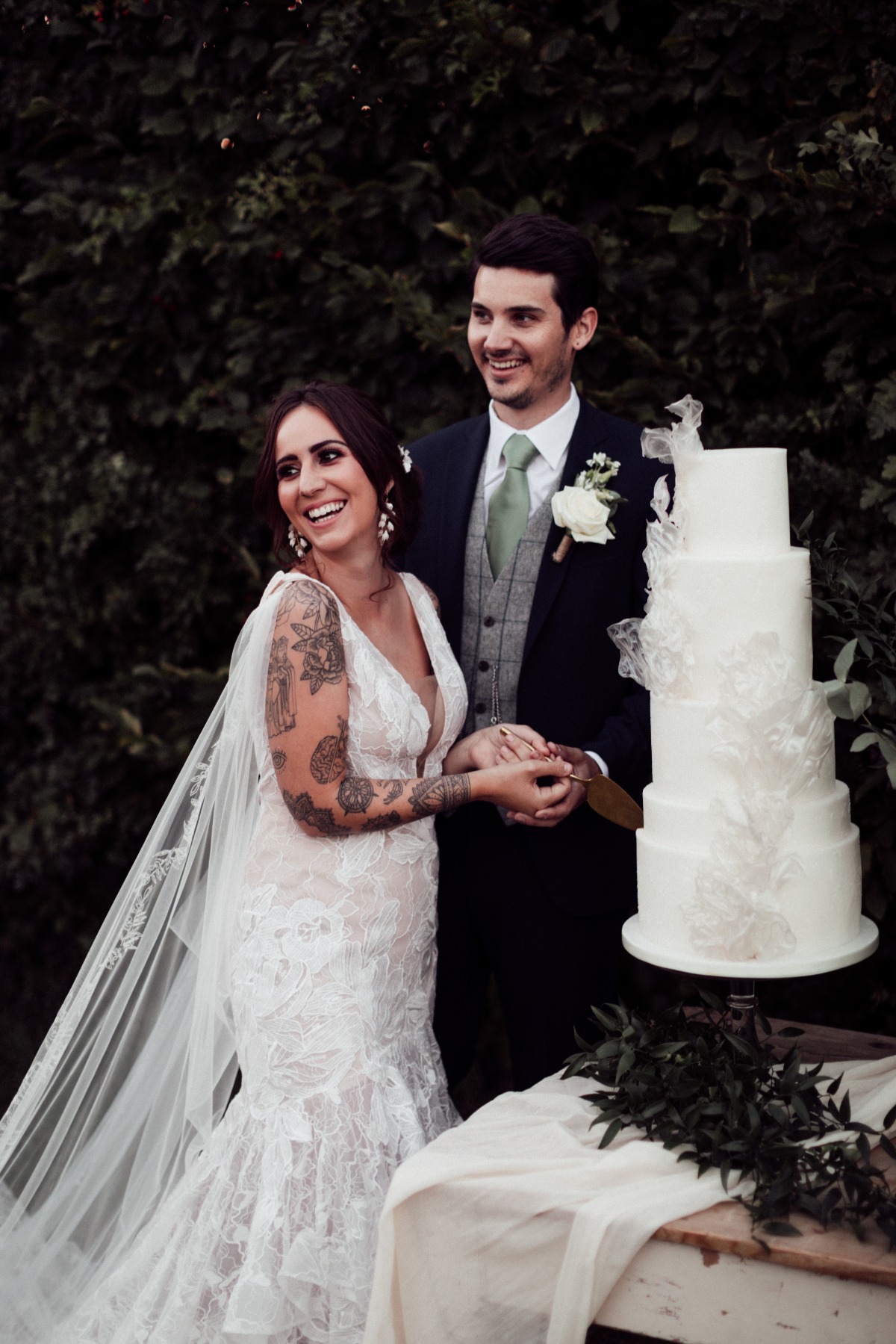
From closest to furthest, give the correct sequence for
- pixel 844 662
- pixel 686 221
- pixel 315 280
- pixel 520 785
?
1. pixel 844 662
2. pixel 520 785
3. pixel 686 221
4. pixel 315 280

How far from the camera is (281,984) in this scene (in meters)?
2.33

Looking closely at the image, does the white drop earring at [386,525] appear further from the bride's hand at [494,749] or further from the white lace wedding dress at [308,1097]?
the bride's hand at [494,749]

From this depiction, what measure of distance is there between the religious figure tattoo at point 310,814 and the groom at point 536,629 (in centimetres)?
54

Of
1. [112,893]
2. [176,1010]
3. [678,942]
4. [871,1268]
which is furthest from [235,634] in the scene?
[871,1268]

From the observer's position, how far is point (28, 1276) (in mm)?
2459

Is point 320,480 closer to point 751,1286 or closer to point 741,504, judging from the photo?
point 741,504

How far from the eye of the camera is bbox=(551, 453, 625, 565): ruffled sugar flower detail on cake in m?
2.59

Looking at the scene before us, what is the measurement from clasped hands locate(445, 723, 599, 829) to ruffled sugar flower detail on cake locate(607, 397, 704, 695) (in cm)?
42

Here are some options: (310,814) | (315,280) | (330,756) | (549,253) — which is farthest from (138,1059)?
(315,280)

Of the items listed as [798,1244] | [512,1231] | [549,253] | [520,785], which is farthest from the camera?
[549,253]

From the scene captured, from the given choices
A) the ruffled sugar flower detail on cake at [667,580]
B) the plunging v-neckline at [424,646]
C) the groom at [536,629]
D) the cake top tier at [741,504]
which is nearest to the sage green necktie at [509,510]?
the groom at [536,629]

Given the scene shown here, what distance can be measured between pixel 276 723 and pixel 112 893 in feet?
7.60

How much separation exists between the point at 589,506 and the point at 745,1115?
4.25 feet

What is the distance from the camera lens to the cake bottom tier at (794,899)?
1846 millimetres
